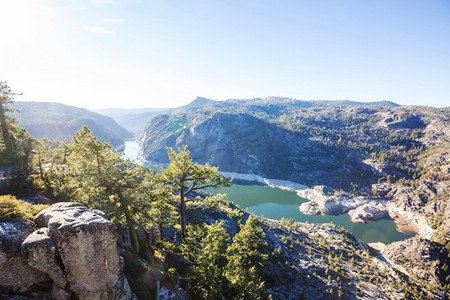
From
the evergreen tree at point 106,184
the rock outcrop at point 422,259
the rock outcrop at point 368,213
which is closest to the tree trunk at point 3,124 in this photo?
the evergreen tree at point 106,184

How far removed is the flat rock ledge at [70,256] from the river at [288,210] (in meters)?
121

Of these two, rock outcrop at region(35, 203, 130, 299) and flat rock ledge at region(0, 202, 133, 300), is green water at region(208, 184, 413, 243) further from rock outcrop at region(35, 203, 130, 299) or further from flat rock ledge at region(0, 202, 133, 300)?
flat rock ledge at region(0, 202, 133, 300)

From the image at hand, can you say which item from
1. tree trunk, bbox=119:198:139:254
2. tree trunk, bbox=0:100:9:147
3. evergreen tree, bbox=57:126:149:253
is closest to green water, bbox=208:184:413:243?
tree trunk, bbox=119:198:139:254

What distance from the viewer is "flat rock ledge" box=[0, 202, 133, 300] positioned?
10188mm

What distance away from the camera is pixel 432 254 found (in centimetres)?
7038

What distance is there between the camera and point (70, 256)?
35.1 ft

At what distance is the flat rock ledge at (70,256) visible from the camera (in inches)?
401

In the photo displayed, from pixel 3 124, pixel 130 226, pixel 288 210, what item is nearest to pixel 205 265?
pixel 130 226

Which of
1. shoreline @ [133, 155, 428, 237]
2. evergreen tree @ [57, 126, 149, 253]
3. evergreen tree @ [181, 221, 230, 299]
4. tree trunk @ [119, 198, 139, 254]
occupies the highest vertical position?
evergreen tree @ [57, 126, 149, 253]

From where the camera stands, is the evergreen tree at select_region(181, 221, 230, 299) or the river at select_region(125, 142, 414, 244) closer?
the evergreen tree at select_region(181, 221, 230, 299)

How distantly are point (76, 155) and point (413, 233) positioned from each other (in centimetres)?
14755

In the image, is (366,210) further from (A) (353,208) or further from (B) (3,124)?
(B) (3,124)

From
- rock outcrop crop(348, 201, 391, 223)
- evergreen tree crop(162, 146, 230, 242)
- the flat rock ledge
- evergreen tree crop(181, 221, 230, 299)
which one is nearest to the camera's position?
the flat rock ledge

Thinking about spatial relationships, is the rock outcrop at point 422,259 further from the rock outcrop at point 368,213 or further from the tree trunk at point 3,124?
the tree trunk at point 3,124
